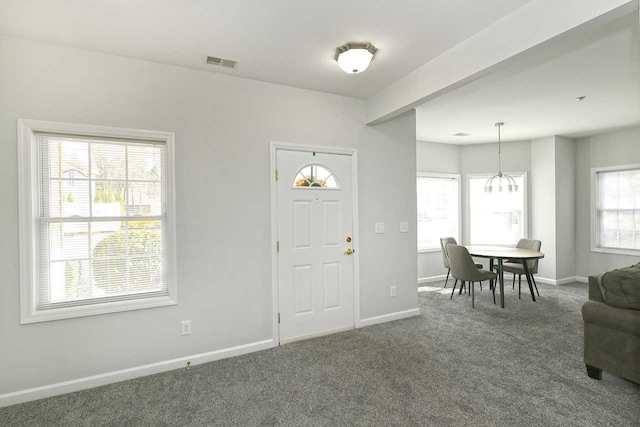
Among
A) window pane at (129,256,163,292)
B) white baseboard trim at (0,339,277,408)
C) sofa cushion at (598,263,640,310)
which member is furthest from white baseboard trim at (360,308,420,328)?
window pane at (129,256,163,292)

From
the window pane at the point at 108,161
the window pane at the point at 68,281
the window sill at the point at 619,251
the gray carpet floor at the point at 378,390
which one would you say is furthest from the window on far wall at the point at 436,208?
the window pane at the point at 68,281

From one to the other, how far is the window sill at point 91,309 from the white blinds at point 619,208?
684cm

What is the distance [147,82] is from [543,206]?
640 centimetres

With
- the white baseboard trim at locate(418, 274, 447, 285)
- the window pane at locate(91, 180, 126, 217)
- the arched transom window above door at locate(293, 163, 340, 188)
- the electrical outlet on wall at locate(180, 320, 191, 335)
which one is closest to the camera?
the window pane at locate(91, 180, 126, 217)

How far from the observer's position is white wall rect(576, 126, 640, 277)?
5.15 meters

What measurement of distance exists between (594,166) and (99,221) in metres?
7.35

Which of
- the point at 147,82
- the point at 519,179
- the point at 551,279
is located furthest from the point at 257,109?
the point at 551,279

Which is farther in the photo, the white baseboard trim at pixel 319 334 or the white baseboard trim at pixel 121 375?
the white baseboard trim at pixel 319 334

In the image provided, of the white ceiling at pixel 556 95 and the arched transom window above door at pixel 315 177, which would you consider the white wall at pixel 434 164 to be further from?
the arched transom window above door at pixel 315 177

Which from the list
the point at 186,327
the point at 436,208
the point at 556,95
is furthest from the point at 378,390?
the point at 436,208

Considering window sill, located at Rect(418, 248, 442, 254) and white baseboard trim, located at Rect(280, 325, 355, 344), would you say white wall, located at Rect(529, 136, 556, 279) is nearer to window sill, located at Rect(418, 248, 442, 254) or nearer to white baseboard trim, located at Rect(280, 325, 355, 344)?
window sill, located at Rect(418, 248, 442, 254)

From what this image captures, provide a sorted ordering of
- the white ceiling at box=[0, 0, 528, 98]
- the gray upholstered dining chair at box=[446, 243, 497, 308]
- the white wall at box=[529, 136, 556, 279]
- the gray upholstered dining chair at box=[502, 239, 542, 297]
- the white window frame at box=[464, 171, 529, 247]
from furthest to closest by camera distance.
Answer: the white window frame at box=[464, 171, 529, 247]
the white wall at box=[529, 136, 556, 279]
the gray upholstered dining chair at box=[502, 239, 542, 297]
the gray upholstered dining chair at box=[446, 243, 497, 308]
the white ceiling at box=[0, 0, 528, 98]

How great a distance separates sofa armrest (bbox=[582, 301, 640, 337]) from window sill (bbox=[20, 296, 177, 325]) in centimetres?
338

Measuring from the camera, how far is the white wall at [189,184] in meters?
2.32
